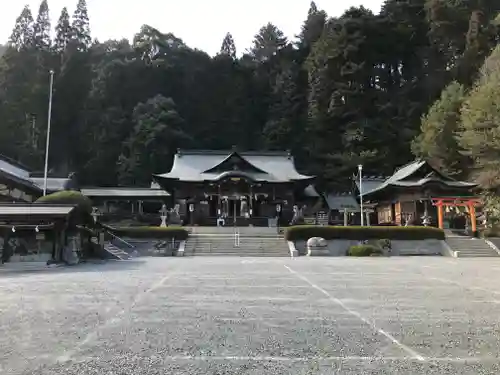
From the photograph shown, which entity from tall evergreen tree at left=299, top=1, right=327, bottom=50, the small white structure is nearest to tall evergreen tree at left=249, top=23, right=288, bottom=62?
tall evergreen tree at left=299, top=1, right=327, bottom=50

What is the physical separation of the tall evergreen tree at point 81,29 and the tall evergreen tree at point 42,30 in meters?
3.06

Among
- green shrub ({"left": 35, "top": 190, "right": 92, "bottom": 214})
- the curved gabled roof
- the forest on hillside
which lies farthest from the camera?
the forest on hillside

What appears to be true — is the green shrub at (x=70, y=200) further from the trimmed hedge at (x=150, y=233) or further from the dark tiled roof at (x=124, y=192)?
the dark tiled roof at (x=124, y=192)

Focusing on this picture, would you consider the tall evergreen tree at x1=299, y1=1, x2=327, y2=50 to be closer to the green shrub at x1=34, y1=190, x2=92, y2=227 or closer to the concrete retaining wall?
the concrete retaining wall

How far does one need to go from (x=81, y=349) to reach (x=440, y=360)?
3357 mm

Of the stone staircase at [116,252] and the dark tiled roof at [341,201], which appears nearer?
the stone staircase at [116,252]

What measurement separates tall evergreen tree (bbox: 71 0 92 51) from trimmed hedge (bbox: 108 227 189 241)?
39.1 m

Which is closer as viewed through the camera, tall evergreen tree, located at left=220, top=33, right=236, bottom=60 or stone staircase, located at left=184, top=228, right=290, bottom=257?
stone staircase, located at left=184, top=228, right=290, bottom=257

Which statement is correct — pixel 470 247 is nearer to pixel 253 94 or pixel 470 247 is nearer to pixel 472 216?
pixel 472 216

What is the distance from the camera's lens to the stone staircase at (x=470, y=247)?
25.2 metres

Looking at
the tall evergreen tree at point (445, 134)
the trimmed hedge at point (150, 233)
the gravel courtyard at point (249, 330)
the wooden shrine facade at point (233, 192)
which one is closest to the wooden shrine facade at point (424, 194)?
the tall evergreen tree at point (445, 134)

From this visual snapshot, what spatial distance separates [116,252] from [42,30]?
45.7 metres

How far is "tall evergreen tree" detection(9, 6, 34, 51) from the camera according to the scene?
5641cm

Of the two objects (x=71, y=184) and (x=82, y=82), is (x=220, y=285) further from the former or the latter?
(x=82, y=82)
